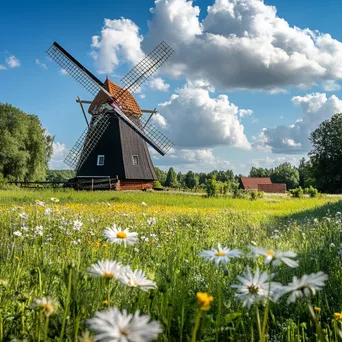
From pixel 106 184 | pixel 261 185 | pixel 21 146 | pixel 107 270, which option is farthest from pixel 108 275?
pixel 261 185

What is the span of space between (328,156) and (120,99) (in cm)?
3475

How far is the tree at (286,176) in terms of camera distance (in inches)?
3863

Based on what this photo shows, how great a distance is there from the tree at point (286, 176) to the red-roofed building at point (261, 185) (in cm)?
1854

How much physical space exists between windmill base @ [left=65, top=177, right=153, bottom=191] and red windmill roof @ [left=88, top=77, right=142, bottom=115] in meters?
5.19

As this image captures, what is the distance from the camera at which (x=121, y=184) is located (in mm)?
29250

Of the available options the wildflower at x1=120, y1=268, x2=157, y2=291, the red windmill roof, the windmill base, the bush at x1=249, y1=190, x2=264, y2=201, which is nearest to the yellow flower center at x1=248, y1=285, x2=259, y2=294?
the wildflower at x1=120, y1=268, x2=157, y2=291

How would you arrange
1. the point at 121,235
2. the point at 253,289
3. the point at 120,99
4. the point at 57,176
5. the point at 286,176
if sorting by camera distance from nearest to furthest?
the point at 253,289
the point at 121,235
the point at 120,99
the point at 286,176
the point at 57,176

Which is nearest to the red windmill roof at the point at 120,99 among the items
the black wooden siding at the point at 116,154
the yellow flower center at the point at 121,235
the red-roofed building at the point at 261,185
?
the black wooden siding at the point at 116,154

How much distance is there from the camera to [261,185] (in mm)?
65750

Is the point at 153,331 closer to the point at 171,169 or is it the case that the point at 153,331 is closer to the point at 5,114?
the point at 5,114

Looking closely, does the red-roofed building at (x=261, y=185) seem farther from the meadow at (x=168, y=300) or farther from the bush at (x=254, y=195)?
the meadow at (x=168, y=300)

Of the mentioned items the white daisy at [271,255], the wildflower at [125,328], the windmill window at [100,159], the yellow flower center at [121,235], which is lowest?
the wildflower at [125,328]

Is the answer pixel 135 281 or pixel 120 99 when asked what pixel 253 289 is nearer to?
pixel 135 281

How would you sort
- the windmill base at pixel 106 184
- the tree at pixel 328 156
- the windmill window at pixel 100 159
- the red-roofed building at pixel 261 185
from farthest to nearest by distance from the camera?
the red-roofed building at pixel 261 185
the tree at pixel 328 156
the windmill window at pixel 100 159
the windmill base at pixel 106 184
